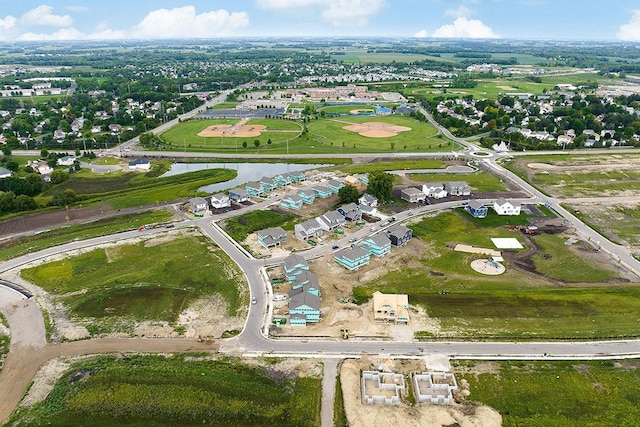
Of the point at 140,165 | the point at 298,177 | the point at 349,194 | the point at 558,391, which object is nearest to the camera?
the point at 558,391

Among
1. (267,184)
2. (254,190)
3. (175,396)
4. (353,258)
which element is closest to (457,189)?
(353,258)

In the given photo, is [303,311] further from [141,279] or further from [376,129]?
[376,129]

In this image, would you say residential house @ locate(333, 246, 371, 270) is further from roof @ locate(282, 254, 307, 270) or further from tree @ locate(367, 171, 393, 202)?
tree @ locate(367, 171, 393, 202)

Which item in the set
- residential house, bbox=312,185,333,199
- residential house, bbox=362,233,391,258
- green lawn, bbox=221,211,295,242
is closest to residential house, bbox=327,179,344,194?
residential house, bbox=312,185,333,199

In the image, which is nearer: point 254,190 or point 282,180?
point 254,190

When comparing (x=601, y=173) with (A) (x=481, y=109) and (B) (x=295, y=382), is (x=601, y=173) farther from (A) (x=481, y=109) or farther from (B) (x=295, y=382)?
(B) (x=295, y=382)

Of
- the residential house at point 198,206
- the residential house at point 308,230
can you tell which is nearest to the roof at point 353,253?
the residential house at point 308,230

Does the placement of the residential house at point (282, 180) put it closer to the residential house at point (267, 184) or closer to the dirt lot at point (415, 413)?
the residential house at point (267, 184)

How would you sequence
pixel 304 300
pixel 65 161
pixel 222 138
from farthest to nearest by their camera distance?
pixel 222 138 → pixel 65 161 → pixel 304 300
